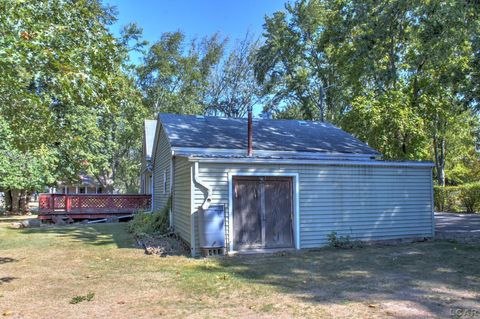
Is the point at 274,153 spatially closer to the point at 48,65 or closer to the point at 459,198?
the point at 48,65

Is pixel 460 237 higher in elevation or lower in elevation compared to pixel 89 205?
lower

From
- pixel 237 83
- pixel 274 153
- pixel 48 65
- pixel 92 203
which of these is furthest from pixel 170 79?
pixel 48 65

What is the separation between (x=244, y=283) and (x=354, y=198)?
511 cm

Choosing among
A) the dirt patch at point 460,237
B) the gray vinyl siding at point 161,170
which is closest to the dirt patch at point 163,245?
the gray vinyl siding at point 161,170

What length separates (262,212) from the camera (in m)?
10.2

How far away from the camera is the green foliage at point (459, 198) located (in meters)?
20.9

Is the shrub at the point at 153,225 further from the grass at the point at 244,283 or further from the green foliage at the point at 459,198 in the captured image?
the green foliage at the point at 459,198

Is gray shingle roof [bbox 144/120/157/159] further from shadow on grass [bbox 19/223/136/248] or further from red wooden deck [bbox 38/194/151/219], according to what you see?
shadow on grass [bbox 19/223/136/248]

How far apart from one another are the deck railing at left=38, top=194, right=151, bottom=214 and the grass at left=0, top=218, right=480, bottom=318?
8.60 meters

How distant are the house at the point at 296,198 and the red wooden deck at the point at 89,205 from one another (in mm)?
7905

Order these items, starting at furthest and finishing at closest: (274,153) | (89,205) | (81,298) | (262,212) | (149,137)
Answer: (149,137) < (89,205) < (274,153) < (262,212) < (81,298)

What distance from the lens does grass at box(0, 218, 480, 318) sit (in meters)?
5.35

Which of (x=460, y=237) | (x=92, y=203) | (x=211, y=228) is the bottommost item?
(x=460, y=237)

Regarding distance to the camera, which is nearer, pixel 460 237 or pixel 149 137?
pixel 460 237
